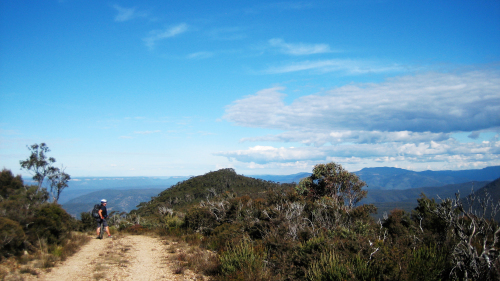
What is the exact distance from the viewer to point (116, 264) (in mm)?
8492

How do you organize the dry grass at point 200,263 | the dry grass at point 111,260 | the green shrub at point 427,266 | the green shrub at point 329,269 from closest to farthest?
the green shrub at point 427,266
the green shrub at point 329,269
the dry grass at point 111,260
the dry grass at point 200,263

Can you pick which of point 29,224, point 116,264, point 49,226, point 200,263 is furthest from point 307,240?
point 29,224

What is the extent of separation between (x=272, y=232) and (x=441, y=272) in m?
4.82

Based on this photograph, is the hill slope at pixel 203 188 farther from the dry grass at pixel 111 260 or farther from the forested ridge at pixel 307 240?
the dry grass at pixel 111 260

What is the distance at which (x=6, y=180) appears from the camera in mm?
18484

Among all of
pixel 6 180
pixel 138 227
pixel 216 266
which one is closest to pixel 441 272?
pixel 216 266

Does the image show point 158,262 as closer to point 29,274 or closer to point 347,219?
point 29,274

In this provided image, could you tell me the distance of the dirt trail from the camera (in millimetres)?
7379

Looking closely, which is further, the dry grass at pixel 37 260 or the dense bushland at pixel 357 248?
the dry grass at pixel 37 260

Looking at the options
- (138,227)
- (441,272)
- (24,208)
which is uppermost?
(24,208)

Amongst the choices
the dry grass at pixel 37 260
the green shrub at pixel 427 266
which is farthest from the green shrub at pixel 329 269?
the dry grass at pixel 37 260

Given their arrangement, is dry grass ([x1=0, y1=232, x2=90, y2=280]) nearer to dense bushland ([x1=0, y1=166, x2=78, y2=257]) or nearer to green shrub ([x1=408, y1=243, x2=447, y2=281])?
dense bushland ([x1=0, y1=166, x2=78, y2=257])

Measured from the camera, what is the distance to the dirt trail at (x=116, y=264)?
24.2 ft

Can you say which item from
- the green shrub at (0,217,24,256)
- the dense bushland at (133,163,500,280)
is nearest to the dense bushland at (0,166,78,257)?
the green shrub at (0,217,24,256)
